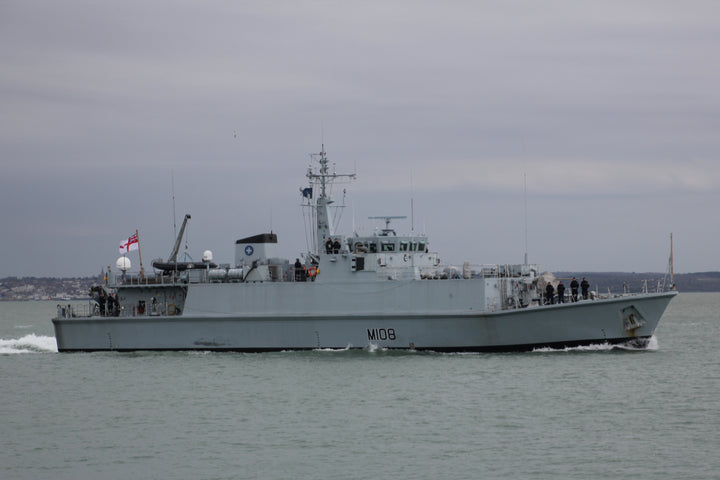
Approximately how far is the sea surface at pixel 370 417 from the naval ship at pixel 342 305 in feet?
2.11

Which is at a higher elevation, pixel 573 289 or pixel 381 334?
pixel 573 289

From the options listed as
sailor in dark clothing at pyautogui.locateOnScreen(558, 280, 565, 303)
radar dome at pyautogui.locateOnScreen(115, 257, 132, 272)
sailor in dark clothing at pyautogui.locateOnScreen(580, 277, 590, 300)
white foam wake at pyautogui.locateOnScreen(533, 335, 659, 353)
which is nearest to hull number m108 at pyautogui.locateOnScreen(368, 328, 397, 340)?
white foam wake at pyautogui.locateOnScreen(533, 335, 659, 353)

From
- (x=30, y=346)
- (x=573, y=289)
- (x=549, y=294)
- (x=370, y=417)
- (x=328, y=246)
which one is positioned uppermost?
(x=328, y=246)

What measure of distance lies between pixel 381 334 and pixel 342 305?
150cm

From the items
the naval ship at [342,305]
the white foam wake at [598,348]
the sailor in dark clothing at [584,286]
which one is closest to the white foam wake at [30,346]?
the naval ship at [342,305]

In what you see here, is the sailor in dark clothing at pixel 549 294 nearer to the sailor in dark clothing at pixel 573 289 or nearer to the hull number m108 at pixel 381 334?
the sailor in dark clothing at pixel 573 289

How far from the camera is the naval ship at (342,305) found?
83.8 ft

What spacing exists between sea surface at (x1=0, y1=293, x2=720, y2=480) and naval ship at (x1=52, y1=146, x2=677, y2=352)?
0.64 metres

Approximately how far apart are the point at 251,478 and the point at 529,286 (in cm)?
1478

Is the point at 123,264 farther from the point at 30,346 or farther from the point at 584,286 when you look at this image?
the point at 584,286

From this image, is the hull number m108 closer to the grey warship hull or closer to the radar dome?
the grey warship hull

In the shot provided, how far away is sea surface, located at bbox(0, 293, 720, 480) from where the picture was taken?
15023 millimetres

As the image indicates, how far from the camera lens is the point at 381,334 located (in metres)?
26.8

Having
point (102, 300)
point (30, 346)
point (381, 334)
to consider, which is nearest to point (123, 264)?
point (102, 300)
